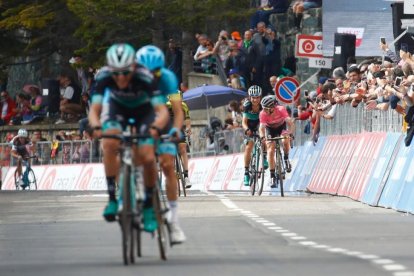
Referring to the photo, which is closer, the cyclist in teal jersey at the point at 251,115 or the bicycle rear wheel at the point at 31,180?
the cyclist in teal jersey at the point at 251,115

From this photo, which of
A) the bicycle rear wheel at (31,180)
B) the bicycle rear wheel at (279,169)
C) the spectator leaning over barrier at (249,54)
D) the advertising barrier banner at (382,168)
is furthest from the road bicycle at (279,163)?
the bicycle rear wheel at (31,180)

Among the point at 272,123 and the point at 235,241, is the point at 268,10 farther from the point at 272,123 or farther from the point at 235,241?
the point at 235,241

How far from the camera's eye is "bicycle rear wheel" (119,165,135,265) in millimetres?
14594

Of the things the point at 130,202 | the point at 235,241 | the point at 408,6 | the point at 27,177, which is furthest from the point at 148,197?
the point at 27,177

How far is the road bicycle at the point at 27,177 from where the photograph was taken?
50406 mm

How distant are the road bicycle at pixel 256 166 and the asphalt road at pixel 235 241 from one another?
13.3ft

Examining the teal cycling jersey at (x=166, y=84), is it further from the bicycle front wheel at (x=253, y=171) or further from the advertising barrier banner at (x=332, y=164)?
the bicycle front wheel at (x=253, y=171)

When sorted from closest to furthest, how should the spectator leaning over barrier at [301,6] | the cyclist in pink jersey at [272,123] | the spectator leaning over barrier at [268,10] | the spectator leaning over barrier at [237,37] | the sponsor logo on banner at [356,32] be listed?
the cyclist in pink jersey at [272,123], the sponsor logo on banner at [356,32], the spectator leaning over barrier at [301,6], the spectator leaning over barrier at [268,10], the spectator leaning over barrier at [237,37]

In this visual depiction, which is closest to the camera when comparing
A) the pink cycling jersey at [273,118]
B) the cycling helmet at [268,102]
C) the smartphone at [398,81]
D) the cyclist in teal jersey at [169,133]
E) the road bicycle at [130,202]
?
the road bicycle at [130,202]

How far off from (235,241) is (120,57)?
3.40m

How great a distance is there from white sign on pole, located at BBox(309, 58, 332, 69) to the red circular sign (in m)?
0.20

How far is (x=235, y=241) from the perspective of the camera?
17984 mm

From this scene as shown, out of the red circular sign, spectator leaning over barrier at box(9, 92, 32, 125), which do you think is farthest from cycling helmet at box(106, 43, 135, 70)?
spectator leaning over barrier at box(9, 92, 32, 125)

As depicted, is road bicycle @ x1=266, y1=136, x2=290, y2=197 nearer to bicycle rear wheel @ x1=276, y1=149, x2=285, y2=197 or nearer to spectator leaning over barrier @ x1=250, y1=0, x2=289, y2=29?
bicycle rear wheel @ x1=276, y1=149, x2=285, y2=197
